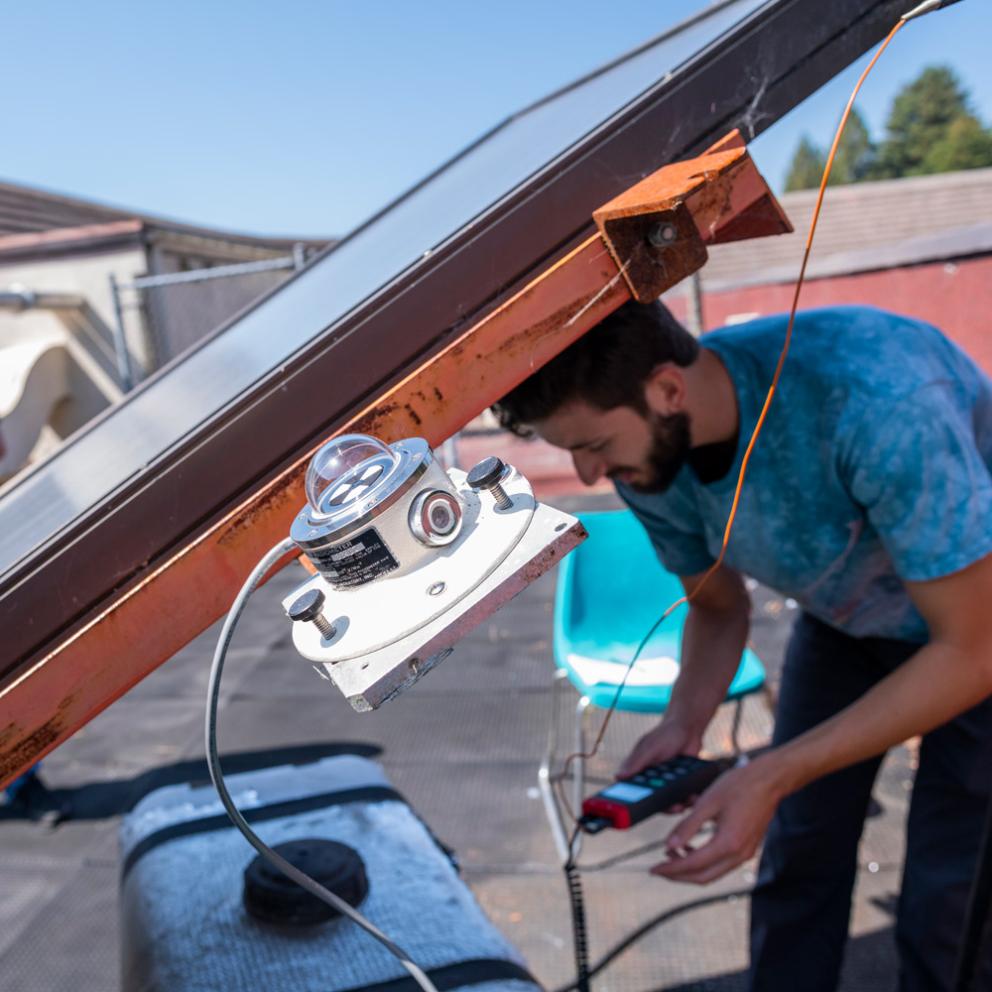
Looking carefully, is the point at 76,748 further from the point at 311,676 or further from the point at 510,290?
the point at 510,290

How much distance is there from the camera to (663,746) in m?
1.63

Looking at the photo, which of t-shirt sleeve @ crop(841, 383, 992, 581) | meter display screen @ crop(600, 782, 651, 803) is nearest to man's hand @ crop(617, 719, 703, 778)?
meter display screen @ crop(600, 782, 651, 803)

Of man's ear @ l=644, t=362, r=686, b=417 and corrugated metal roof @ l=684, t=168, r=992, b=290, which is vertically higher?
man's ear @ l=644, t=362, r=686, b=417

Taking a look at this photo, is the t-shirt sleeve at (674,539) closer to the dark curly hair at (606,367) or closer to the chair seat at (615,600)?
the dark curly hair at (606,367)

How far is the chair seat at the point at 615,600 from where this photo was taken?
2.76m

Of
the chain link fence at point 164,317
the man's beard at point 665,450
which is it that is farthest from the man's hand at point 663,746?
the chain link fence at point 164,317

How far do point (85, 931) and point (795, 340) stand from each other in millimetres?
2405

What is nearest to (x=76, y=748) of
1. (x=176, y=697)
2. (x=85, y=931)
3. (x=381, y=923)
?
(x=176, y=697)

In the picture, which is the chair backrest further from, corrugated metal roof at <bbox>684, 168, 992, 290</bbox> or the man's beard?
corrugated metal roof at <bbox>684, 168, 992, 290</bbox>

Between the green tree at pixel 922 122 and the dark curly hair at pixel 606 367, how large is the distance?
5318 centimetres

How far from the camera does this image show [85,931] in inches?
95.3

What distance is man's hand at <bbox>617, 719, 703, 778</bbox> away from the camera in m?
1.61

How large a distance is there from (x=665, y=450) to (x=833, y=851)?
0.98 m

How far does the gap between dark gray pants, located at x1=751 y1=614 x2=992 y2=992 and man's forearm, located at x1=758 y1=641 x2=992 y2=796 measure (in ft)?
1.31
